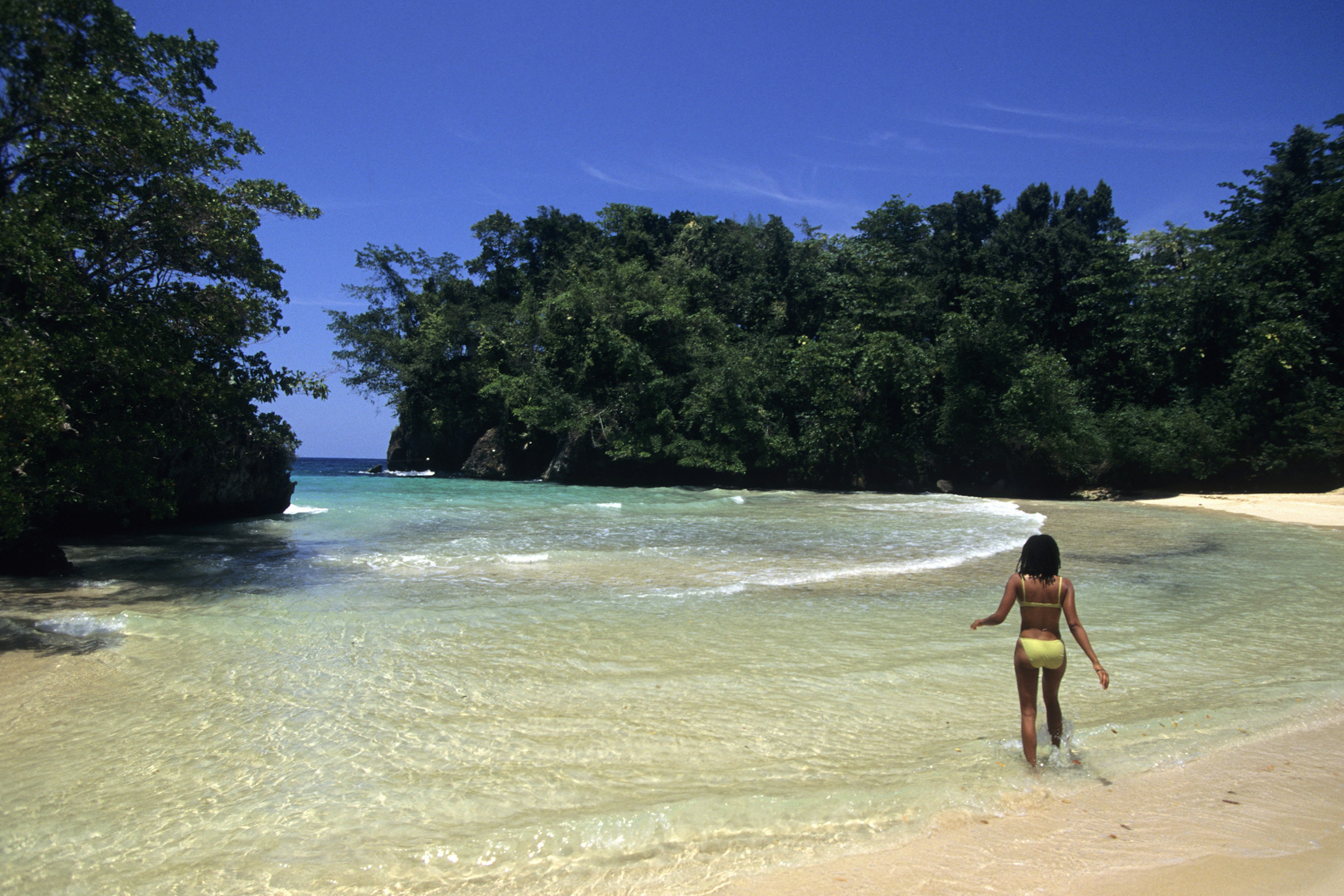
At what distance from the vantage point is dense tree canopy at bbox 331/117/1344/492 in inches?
910

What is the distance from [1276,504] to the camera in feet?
60.1

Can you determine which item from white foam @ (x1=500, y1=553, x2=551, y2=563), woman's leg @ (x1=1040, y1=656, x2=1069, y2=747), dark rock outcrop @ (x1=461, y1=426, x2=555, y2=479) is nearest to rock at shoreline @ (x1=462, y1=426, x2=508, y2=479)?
dark rock outcrop @ (x1=461, y1=426, x2=555, y2=479)

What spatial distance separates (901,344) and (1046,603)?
2497 cm

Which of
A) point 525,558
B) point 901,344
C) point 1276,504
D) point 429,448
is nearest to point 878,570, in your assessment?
point 525,558

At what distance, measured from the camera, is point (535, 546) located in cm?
1155

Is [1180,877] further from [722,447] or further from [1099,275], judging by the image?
→ [1099,275]

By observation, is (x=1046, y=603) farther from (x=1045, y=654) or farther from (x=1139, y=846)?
(x=1139, y=846)

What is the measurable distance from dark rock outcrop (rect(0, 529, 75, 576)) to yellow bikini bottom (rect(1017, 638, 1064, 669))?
34.7 ft

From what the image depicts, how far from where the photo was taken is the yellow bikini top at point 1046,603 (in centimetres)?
385

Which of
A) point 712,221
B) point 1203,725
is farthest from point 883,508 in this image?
point 712,221

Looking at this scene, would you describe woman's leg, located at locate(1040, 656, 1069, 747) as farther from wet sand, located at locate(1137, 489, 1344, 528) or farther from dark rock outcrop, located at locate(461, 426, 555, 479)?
dark rock outcrop, located at locate(461, 426, 555, 479)

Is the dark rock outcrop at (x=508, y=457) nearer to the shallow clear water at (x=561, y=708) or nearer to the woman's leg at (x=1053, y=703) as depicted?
the shallow clear water at (x=561, y=708)

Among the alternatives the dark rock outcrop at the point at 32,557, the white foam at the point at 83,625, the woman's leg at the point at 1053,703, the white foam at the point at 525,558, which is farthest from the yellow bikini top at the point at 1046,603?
the dark rock outcrop at the point at 32,557

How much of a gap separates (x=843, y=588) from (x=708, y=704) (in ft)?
13.4
